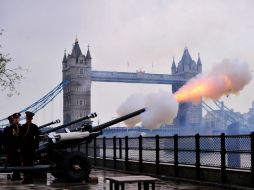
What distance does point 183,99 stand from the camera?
2008 centimetres

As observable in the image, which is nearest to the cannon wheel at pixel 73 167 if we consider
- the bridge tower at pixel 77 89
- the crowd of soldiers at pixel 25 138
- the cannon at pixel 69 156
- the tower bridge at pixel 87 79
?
the cannon at pixel 69 156

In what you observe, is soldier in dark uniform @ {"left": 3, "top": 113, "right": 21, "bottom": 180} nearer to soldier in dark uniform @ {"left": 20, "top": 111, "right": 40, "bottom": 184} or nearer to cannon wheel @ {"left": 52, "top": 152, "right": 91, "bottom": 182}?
soldier in dark uniform @ {"left": 20, "top": 111, "right": 40, "bottom": 184}

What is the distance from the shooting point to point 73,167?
48.2 feet

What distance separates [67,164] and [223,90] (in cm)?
762

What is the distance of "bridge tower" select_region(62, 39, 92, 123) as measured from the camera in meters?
166

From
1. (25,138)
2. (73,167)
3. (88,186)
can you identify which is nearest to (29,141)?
(25,138)

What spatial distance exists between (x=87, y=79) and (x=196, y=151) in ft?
533

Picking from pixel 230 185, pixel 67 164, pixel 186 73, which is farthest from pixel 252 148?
pixel 186 73

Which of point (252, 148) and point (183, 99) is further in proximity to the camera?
point (183, 99)

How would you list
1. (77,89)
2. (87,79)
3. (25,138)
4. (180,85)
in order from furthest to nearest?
(87,79) < (77,89) < (180,85) < (25,138)

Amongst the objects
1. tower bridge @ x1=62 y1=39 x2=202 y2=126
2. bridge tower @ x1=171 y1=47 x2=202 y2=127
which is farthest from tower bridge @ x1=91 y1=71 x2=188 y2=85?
bridge tower @ x1=171 y1=47 x2=202 y2=127

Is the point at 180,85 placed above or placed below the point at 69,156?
above

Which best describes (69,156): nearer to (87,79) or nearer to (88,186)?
(88,186)

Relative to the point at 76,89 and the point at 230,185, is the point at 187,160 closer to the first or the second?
the point at 230,185
